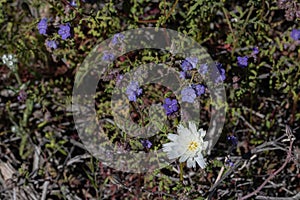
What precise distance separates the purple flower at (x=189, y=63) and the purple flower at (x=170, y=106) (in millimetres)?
199

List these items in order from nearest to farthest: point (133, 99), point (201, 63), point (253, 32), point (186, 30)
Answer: point (133, 99) → point (201, 63) → point (186, 30) → point (253, 32)

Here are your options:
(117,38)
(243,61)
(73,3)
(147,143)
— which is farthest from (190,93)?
(73,3)

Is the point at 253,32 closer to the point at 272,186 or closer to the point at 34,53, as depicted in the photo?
the point at 272,186

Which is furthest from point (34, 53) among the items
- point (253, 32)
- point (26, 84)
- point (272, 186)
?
point (272, 186)

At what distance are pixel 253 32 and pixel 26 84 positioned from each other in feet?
5.50

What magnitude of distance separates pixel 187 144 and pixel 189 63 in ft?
1.67

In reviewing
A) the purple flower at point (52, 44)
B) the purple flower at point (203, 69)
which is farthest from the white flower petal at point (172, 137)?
the purple flower at point (52, 44)

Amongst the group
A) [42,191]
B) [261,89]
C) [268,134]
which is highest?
[261,89]

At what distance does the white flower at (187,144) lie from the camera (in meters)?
2.97

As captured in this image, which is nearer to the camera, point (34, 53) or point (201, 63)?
point (201, 63)

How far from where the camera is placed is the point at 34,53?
3.93 metres

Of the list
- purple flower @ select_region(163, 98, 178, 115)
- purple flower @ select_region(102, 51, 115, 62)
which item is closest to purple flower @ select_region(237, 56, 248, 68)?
purple flower @ select_region(163, 98, 178, 115)

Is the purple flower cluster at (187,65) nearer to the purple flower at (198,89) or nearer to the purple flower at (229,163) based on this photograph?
the purple flower at (198,89)

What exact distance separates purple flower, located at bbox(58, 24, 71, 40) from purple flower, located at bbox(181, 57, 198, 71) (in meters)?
0.73
